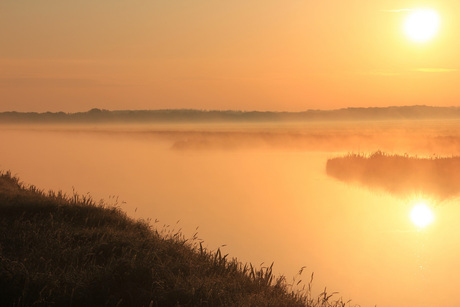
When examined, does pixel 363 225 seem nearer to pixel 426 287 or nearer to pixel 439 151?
pixel 426 287

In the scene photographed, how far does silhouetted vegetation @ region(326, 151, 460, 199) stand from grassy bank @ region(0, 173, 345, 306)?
27.3 m

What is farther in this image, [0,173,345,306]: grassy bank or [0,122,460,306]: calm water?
[0,122,460,306]: calm water

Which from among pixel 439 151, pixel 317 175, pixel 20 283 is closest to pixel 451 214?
pixel 317 175

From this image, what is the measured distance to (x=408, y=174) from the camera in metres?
40.8

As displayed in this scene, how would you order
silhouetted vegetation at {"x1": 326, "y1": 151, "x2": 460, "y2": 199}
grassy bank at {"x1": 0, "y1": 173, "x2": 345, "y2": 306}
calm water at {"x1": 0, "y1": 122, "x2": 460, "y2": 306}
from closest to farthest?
grassy bank at {"x1": 0, "y1": 173, "x2": 345, "y2": 306} → calm water at {"x1": 0, "y1": 122, "x2": 460, "y2": 306} → silhouetted vegetation at {"x1": 326, "y1": 151, "x2": 460, "y2": 199}

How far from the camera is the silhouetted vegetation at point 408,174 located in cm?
3744

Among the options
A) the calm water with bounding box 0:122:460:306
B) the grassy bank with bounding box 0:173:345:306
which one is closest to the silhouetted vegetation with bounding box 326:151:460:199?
the calm water with bounding box 0:122:460:306

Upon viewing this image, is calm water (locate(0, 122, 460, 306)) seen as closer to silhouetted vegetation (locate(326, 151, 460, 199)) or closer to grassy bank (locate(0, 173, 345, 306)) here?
silhouetted vegetation (locate(326, 151, 460, 199))

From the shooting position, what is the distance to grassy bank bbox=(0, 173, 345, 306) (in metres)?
8.76

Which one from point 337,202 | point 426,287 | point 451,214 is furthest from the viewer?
point 337,202

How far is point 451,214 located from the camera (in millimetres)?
29625

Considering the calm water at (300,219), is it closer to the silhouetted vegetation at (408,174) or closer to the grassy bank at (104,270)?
the silhouetted vegetation at (408,174)

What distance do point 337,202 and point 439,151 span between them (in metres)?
35.8

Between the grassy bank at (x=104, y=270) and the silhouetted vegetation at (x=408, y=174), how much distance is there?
27.3 metres
